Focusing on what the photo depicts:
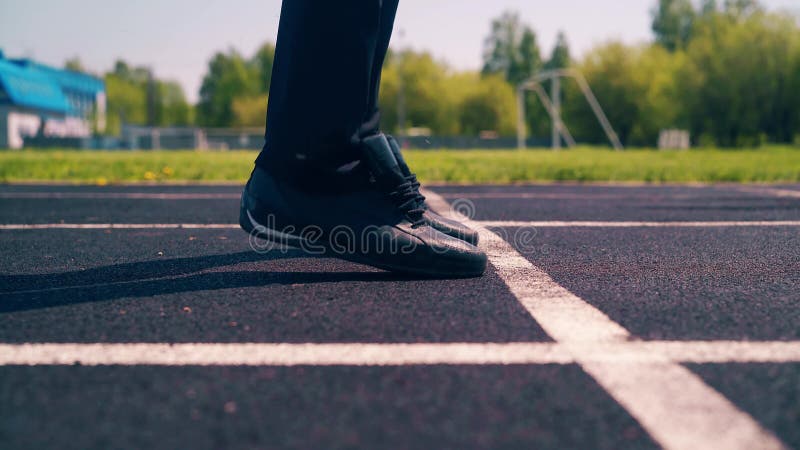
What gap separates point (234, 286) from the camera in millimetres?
2180

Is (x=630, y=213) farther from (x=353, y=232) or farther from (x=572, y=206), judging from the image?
(x=353, y=232)

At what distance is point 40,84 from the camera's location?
221 feet

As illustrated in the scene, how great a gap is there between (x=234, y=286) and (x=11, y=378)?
0.88 metres

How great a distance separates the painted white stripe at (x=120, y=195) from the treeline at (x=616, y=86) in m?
11.4

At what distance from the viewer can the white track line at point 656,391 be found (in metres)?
1.06

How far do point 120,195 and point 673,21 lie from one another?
266ft

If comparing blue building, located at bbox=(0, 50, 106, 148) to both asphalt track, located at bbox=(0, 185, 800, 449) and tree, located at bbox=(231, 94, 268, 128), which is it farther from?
asphalt track, located at bbox=(0, 185, 800, 449)

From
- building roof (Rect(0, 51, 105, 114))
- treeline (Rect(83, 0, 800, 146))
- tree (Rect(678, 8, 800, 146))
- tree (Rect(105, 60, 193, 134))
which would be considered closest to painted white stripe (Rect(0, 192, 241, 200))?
treeline (Rect(83, 0, 800, 146))

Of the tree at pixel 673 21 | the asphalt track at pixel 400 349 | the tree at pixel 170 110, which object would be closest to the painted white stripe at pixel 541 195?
the asphalt track at pixel 400 349

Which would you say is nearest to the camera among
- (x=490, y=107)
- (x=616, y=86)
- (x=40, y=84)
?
(x=616, y=86)

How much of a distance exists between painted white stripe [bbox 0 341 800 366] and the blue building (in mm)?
61957

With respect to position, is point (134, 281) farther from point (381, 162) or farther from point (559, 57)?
point (559, 57)

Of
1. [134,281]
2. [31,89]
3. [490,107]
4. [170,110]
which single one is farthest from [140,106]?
[134,281]

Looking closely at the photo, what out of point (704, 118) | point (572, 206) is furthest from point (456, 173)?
point (704, 118)
